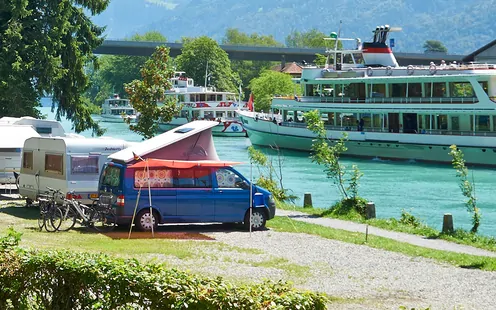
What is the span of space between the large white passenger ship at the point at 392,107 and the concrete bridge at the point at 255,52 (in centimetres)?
6512

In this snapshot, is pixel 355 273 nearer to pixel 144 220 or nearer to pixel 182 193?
pixel 182 193

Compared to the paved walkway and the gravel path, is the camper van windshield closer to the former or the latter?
the gravel path

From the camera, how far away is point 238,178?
71.9ft

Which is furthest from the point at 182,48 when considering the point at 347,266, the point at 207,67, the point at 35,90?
the point at 347,266

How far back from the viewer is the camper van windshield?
69.1 ft

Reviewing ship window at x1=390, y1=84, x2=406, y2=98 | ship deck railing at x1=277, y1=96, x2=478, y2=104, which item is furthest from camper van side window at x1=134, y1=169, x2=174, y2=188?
ship window at x1=390, y1=84, x2=406, y2=98

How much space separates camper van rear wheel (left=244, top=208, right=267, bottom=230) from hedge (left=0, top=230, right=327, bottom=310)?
1152 centimetres

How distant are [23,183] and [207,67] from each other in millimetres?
97397

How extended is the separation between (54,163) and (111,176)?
3531mm

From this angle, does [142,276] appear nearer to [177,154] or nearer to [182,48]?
[177,154]

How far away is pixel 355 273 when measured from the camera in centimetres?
1627

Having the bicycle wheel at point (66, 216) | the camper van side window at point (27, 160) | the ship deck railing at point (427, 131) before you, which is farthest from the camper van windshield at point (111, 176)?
the ship deck railing at point (427, 131)

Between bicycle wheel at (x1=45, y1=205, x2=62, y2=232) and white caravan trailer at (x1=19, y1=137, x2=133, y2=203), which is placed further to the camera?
white caravan trailer at (x1=19, y1=137, x2=133, y2=203)

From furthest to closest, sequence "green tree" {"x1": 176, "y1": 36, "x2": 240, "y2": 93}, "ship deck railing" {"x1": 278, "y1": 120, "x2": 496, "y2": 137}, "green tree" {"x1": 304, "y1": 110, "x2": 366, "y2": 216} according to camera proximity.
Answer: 1. "green tree" {"x1": 176, "y1": 36, "x2": 240, "y2": 93}
2. "ship deck railing" {"x1": 278, "y1": 120, "x2": 496, "y2": 137}
3. "green tree" {"x1": 304, "y1": 110, "x2": 366, "y2": 216}
